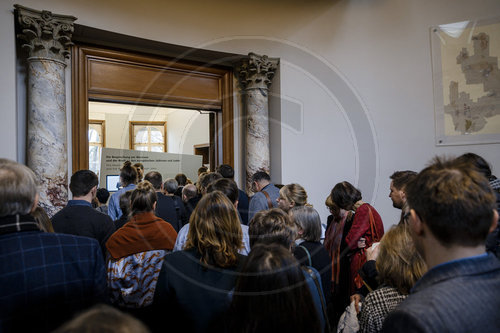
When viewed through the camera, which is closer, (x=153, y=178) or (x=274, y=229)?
(x=274, y=229)

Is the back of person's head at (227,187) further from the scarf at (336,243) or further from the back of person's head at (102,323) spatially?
the back of person's head at (102,323)

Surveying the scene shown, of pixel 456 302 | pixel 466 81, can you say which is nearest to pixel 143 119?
pixel 466 81

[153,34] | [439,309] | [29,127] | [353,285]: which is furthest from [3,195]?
[153,34]

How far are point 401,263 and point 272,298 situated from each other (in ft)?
2.50

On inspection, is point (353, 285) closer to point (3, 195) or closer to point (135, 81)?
point (3, 195)

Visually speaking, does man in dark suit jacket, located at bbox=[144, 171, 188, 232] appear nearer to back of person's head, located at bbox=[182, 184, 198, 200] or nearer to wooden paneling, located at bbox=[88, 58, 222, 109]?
back of person's head, located at bbox=[182, 184, 198, 200]

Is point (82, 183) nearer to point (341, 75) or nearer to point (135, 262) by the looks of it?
point (135, 262)

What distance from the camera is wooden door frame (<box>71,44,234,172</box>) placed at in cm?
582

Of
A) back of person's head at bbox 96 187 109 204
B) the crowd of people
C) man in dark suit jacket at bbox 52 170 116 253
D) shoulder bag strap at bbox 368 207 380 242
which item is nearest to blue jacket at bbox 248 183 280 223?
shoulder bag strap at bbox 368 207 380 242

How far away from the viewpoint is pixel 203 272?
1.73 m

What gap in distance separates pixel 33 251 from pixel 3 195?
259 mm

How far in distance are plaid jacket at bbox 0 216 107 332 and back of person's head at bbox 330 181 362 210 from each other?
8.41ft

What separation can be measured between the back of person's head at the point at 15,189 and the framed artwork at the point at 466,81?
Result: 670 cm

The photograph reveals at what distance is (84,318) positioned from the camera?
2.17 feet
